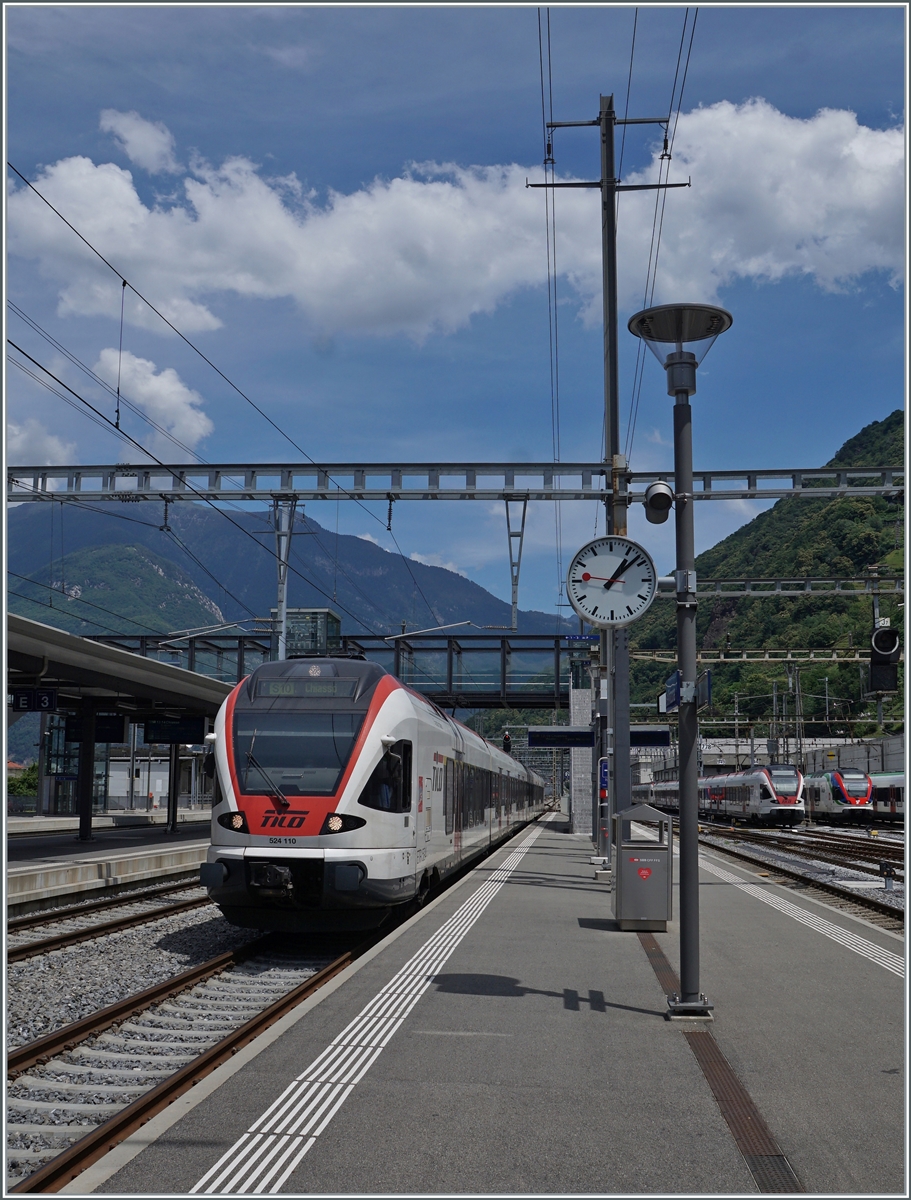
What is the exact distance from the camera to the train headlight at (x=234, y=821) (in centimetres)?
1167

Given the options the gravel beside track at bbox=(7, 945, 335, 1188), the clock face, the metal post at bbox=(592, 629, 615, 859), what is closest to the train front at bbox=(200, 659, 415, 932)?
the gravel beside track at bbox=(7, 945, 335, 1188)

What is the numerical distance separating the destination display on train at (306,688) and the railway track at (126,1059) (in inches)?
108

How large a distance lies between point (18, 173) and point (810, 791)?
2068 inches

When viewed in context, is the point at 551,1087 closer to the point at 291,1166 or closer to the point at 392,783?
the point at 291,1166

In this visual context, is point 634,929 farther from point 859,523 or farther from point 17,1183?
point 859,523

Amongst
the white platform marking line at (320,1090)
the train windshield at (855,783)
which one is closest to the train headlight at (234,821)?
the white platform marking line at (320,1090)

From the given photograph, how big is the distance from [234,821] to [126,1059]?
4110 mm

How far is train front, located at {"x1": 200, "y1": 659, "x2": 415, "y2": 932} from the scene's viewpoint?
452 inches

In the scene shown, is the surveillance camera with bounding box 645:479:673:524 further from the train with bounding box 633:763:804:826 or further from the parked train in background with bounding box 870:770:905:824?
the parked train in background with bounding box 870:770:905:824

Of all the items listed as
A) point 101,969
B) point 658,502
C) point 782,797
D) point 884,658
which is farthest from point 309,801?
point 782,797

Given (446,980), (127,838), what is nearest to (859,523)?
(127,838)

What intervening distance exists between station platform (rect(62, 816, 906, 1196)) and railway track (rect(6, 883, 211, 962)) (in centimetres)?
402

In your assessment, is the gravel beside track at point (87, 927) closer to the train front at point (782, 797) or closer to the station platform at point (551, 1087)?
the station platform at point (551, 1087)

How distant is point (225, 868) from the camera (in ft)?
37.8
